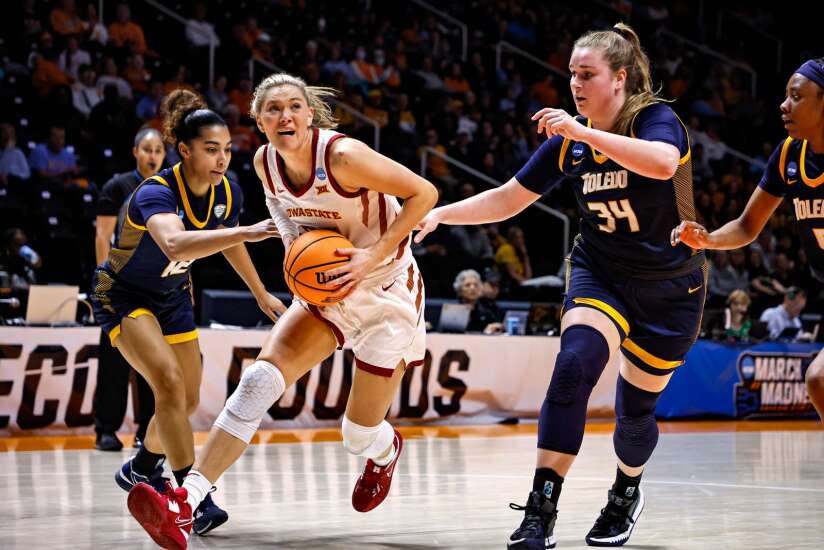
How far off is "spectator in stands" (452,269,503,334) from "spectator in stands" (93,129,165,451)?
383cm

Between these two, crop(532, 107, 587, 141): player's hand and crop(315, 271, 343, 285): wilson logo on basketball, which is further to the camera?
crop(315, 271, 343, 285): wilson logo on basketball

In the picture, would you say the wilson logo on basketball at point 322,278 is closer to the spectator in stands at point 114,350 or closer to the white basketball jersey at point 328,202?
the white basketball jersey at point 328,202

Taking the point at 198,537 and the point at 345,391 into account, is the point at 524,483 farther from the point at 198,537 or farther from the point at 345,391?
the point at 345,391

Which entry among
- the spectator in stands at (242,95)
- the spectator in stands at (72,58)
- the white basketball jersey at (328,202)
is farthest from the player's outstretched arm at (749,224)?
the spectator in stands at (242,95)

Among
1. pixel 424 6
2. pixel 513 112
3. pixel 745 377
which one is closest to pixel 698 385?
pixel 745 377

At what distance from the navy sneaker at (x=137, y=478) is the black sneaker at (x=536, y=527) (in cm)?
218

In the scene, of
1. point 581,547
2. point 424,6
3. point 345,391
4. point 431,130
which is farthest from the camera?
point 424,6

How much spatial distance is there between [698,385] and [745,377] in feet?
1.82


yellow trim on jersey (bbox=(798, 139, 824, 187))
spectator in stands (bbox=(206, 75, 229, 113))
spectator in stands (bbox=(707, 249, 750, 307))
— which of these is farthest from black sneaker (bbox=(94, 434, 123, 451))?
spectator in stands (bbox=(707, 249, 750, 307))

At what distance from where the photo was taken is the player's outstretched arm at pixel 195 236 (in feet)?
13.9

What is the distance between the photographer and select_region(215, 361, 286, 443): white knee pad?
417 centimetres

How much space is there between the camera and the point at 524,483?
20.9 feet

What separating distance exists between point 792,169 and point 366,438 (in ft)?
6.50

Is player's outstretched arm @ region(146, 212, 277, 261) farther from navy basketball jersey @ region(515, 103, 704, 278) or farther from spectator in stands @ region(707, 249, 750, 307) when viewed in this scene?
spectator in stands @ region(707, 249, 750, 307)
